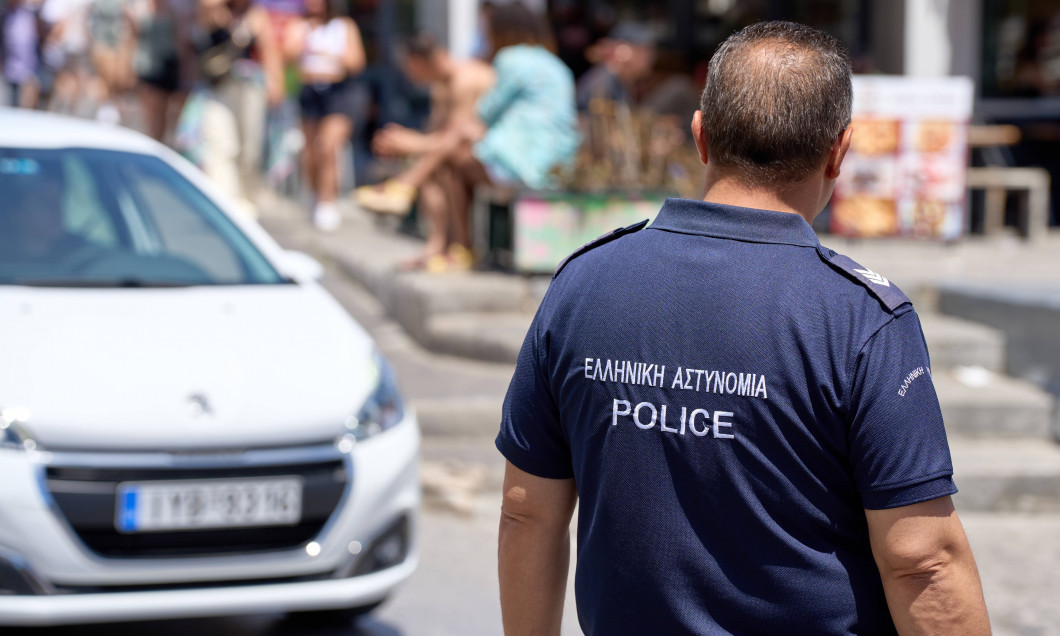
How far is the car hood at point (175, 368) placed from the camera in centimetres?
350

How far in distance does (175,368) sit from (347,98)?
24.8 ft

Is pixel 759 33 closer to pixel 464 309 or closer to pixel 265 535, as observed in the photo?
pixel 265 535

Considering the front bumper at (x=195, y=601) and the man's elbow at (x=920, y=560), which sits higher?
the man's elbow at (x=920, y=560)

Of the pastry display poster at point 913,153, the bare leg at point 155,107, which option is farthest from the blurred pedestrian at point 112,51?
the pastry display poster at point 913,153

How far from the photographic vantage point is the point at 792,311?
1.60 m

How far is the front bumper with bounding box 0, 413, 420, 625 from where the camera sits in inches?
132

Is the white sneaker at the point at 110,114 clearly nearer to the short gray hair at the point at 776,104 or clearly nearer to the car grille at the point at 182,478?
the car grille at the point at 182,478

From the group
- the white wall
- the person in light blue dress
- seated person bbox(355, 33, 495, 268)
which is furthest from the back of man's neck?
the white wall

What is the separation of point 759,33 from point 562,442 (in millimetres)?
627

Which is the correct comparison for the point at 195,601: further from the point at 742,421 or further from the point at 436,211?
the point at 436,211

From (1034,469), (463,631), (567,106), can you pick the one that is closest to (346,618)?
(463,631)

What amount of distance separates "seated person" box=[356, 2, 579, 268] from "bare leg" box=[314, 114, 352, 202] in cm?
263

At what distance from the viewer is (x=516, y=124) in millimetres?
7965

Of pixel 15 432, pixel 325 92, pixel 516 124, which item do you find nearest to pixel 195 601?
pixel 15 432
